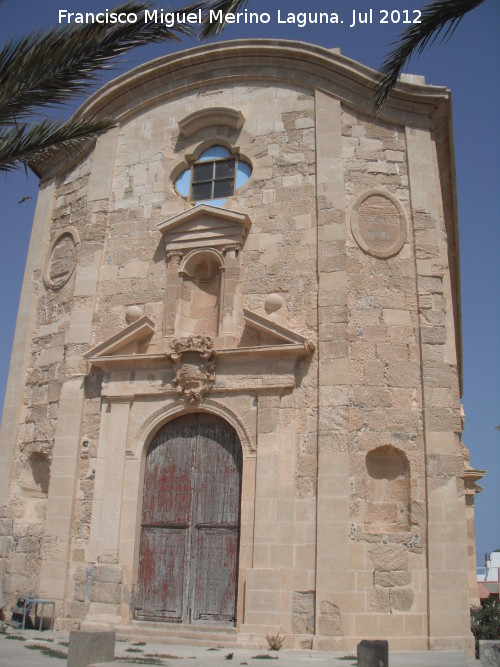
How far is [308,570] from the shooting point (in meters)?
9.80

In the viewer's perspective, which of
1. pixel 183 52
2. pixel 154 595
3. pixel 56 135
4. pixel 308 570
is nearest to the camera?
pixel 56 135

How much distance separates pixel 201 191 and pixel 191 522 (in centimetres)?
547

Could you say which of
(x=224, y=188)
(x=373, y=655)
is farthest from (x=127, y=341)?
(x=373, y=655)

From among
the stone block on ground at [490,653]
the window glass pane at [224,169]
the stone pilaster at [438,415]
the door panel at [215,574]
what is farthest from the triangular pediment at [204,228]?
the stone block on ground at [490,653]

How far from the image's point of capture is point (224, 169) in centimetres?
1259

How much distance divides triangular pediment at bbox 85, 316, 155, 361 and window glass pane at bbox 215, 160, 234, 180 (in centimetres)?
288

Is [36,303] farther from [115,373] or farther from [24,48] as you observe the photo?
[24,48]

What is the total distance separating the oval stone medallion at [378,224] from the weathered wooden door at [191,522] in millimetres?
3522

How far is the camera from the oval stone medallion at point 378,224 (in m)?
11.3

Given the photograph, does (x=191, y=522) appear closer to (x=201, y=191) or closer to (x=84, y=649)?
(x=84, y=649)

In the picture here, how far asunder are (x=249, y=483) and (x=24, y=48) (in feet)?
20.4

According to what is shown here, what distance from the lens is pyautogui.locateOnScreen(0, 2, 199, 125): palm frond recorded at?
6.99 metres

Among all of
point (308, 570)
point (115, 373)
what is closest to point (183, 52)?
point (115, 373)

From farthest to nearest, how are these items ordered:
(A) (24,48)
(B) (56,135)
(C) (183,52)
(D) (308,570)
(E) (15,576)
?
1. (C) (183,52)
2. (E) (15,576)
3. (D) (308,570)
4. (B) (56,135)
5. (A) (24,48)
